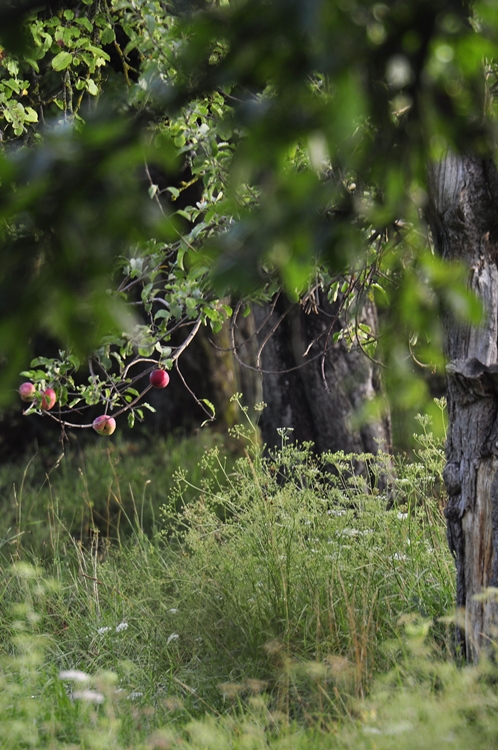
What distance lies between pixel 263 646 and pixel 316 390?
3.11m

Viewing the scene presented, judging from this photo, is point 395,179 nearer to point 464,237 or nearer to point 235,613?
point 464,237

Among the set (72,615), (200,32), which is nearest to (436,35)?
(200,32)

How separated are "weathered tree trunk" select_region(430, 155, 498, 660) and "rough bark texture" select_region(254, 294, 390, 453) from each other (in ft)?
8.54

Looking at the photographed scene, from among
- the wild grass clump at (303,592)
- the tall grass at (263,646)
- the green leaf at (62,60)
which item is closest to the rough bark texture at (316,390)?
the tall grass at (263,646)

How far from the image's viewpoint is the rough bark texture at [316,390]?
5.68 metres

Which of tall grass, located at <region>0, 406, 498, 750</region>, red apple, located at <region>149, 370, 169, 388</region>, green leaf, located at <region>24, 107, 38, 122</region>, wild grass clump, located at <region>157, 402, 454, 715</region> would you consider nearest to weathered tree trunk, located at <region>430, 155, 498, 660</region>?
tall grass, located at <region>0, 406, 498, 750</region>

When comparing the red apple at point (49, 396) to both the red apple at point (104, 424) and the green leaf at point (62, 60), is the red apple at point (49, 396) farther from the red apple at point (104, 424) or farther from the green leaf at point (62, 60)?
the green leaf at point (62, 60)

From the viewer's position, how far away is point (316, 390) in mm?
5797

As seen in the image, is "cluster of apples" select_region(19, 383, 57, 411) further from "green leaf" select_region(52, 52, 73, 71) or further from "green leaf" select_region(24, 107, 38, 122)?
"green leaf" select_region(52, 52, 73, 71)

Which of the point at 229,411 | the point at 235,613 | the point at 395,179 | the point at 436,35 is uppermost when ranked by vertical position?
the point at 436,35

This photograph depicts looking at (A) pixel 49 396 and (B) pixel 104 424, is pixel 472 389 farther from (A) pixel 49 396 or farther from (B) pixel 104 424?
(A) pixel 49 396

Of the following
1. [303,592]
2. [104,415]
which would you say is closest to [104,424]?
[104,415]

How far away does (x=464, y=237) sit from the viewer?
2.80 meters

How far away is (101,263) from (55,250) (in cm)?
7
